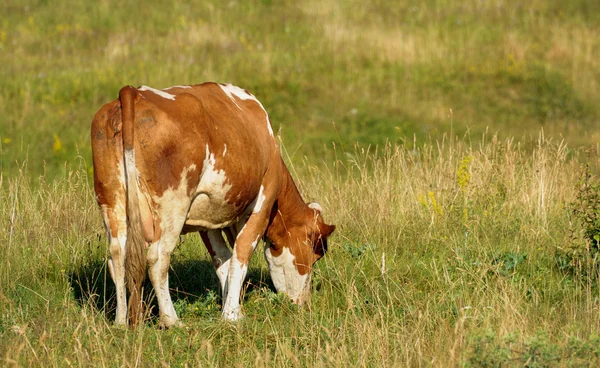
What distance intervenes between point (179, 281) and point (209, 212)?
1.32 metres

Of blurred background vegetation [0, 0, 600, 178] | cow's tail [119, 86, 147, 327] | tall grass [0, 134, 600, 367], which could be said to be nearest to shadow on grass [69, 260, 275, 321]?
tall grass [0, 134, 600, 367]

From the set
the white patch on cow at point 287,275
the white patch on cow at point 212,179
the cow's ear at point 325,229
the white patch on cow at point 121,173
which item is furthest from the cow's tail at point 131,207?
the cow's ear at point 325,229

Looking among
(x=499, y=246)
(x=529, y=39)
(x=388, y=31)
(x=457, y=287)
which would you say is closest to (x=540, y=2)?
(x=529, y=39)

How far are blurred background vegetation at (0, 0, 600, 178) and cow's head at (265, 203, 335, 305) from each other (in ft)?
20.7

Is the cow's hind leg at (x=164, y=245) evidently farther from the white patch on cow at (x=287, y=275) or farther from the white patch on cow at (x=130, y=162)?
the white patch on cow at (x=287, y=275)

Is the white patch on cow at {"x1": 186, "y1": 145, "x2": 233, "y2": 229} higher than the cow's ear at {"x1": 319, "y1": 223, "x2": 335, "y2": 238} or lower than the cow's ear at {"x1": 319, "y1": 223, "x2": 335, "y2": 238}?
higher

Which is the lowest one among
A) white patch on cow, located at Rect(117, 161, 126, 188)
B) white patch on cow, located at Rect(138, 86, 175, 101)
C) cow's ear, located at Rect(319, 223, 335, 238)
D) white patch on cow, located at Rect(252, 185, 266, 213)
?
cow's ear, located at Rect(319, 223, 335, 238)

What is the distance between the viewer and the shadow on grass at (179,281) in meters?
6.86

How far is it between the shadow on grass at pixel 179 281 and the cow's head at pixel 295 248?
22 centimetres

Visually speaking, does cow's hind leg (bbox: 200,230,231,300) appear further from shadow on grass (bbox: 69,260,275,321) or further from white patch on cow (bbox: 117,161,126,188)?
white patch on cow (bbox: 117,161,126,188)

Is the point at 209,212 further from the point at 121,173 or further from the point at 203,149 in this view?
the point at 121,173

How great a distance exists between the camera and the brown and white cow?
545 centimetres

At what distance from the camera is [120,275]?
573 cm

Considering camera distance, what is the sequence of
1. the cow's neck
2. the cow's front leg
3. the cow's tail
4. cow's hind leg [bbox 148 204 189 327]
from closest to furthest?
the cow's tail < cow's hind leg [bbox 148 204 189 327] < the cow's front leg < the cow's neck
